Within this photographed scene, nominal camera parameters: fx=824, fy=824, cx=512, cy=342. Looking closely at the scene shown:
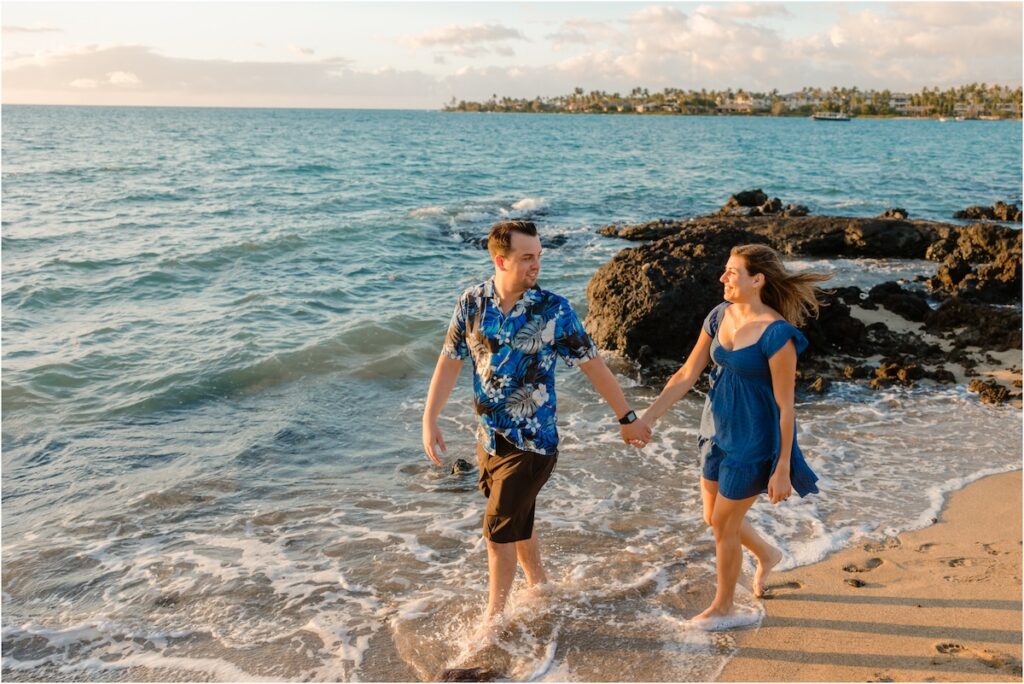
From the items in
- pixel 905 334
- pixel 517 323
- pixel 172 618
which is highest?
pixel 517 323

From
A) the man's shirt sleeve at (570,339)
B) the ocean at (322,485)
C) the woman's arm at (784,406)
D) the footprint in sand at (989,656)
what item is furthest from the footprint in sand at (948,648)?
the man's shirt sleeve at (570,339)

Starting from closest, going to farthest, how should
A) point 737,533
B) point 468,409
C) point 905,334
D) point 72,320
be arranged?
point 737,533 → point 468,409 → point 905,334 → point 72,320

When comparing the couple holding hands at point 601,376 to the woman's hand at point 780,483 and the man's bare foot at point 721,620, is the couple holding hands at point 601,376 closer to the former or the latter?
the woman's hand at point 780,483

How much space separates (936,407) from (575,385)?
418 cm

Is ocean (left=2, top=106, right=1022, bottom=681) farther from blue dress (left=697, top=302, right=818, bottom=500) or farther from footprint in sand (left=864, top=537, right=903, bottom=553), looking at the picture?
blue dress (left=697, top=302, right=818, bottom=500)

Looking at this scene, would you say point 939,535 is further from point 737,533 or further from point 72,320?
point 72,320

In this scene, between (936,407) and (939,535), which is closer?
(939,535)

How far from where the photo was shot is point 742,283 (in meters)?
4.52

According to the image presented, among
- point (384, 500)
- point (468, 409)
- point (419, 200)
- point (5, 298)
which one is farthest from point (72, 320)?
point (419, 200)

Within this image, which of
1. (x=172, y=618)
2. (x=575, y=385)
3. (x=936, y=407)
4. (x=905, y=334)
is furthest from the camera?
(x=905, y=334)

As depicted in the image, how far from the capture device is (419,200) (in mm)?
32062

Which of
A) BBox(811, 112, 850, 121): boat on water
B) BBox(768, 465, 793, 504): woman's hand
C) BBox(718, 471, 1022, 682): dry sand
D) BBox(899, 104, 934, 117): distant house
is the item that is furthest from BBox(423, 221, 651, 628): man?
BBox(899, 104, 934, 117): distant house

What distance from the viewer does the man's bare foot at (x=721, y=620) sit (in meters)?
5.04

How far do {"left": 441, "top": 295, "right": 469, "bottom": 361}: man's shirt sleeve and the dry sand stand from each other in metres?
2.36
